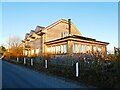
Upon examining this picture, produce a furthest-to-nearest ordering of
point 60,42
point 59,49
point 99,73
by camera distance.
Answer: point 59,49
point 60,42
point 99,73

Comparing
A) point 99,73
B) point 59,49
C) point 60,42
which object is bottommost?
point 99,73

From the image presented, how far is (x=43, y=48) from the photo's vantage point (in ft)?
128

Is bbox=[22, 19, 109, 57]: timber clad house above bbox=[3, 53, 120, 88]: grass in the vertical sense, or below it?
above

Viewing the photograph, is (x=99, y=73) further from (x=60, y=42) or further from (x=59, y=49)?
(x=59, y=49)

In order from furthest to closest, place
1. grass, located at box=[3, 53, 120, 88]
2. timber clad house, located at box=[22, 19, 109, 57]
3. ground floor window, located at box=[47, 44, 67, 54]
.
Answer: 1. ground floor window, located at box=[47, 44, 67, 54]
2. timber clad house, located at box=[22, 19, 109, 57]
3. grass, located at box=[3, 53, 120, 88]

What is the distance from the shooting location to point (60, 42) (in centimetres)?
3347

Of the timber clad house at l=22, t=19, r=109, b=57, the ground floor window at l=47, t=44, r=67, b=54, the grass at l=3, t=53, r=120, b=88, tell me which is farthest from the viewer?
the ground floor window at l=47, t=44, r=67, b=54

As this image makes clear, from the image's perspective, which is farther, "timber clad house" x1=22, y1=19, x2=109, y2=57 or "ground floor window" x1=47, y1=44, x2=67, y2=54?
"ground floor window" x1=47, y1=44, x2=67, y2=54

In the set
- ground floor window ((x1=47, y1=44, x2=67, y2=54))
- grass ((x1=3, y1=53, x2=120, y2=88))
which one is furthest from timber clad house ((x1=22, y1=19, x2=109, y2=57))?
grass ((x1=3, y1=53, x2=120, y2=88))

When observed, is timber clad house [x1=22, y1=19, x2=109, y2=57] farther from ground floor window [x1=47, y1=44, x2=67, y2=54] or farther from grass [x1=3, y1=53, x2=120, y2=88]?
grass [x1=3, y1=53, x2=120, y2=88]

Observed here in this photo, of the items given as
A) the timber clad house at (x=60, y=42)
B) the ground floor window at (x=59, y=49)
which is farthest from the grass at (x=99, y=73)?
the ground floor window at (x=59, y=49)

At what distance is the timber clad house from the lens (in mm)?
31133

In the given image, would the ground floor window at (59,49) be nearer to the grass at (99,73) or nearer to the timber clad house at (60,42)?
the timber clad house at (60,42)

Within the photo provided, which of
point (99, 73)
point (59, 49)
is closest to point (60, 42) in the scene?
point (59, 49)
